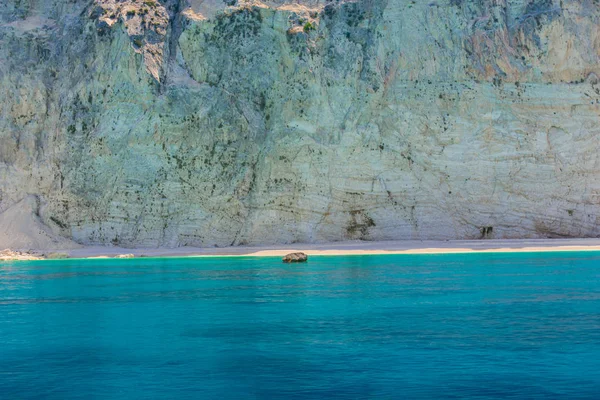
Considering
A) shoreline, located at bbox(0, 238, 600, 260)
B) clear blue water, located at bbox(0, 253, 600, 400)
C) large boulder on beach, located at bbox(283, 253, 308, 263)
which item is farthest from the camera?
shoreline, located at bbox(0, 238, 600, 260)

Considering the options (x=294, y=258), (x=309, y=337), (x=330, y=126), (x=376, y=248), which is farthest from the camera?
(x=330, y=126)

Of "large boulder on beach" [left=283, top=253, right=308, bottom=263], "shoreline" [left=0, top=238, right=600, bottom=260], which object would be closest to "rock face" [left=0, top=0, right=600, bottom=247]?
"shoreline" [left=0, top=238, right=600, bottom=260]

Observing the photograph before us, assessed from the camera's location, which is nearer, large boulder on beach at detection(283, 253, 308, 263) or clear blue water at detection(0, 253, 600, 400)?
clear blue water at detection(0, 253, 600, 400)

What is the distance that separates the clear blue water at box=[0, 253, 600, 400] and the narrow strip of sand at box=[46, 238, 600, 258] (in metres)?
13.3

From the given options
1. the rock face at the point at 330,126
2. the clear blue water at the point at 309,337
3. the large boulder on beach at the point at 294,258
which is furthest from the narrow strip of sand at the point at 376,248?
the clear blue water at the point at 309,337

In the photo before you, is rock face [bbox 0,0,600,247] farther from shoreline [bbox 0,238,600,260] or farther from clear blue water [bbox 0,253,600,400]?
clear blue water [bbox 0,253,600,400]

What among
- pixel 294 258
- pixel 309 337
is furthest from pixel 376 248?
pixel 309 337

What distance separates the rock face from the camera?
43.0 meters

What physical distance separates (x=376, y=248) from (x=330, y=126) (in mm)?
7977

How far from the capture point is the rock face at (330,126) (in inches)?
1693

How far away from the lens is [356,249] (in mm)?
40719

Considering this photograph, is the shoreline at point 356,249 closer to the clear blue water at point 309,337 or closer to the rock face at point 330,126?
the rock face at point 330,126

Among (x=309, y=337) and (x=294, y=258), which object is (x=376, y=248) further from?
(x=309, y=337)

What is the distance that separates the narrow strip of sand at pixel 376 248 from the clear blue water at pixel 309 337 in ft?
43.7
